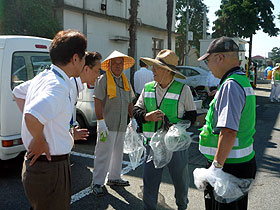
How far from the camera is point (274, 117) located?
10117mm

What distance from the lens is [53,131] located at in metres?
1.80

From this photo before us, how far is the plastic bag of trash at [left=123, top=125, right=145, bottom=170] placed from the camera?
11.5 ft

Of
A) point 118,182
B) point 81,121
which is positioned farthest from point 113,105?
point 81,121

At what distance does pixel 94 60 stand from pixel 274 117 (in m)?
8.66

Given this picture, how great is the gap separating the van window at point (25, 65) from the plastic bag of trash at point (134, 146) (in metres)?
1.59

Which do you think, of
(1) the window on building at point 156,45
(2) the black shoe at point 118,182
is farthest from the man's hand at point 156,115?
(1) the window on building at point 156,45

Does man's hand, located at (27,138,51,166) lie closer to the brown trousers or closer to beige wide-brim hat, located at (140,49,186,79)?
the brown trousers

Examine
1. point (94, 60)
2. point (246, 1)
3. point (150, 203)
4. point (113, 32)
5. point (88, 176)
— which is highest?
point (246, 1)

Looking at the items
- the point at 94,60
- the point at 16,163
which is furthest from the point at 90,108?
the point at 94,60

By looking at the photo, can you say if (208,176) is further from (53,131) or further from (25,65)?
(25,65)

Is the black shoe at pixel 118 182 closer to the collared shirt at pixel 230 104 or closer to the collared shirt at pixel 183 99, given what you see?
the collared shirt at pixel 183 99

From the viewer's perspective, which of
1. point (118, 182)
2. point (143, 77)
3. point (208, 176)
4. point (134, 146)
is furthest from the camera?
point (143, 77)

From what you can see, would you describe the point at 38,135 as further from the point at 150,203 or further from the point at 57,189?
the point at 150,203

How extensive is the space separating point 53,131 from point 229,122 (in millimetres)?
1178
